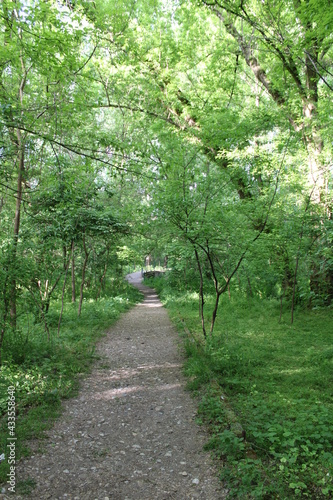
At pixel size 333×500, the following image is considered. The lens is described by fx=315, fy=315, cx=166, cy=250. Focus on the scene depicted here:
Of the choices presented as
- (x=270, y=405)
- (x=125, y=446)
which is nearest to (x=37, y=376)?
(x=125, y=446)

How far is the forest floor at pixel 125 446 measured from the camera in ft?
8.64

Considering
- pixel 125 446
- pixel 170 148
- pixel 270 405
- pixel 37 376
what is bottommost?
pixel 125 446

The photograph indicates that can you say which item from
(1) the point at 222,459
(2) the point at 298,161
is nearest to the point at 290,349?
(1) the point at 222,459

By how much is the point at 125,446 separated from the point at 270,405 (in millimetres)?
1748

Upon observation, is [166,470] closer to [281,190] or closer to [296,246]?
[296,246]

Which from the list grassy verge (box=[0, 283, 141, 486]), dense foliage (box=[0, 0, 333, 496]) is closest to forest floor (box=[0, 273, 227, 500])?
grassy verge (box=[0, 283, 141, 486])

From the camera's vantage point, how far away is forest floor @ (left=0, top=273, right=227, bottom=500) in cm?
263

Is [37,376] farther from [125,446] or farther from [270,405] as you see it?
[270,405]

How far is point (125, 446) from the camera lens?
3.33 meters

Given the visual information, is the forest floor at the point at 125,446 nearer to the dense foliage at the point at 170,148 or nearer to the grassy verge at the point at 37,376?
the grassy verge at the point at 37,376

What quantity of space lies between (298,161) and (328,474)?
7536 mm

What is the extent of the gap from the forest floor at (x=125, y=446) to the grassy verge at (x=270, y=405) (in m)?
0.24

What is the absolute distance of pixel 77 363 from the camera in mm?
5609

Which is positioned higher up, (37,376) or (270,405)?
(37,376)
